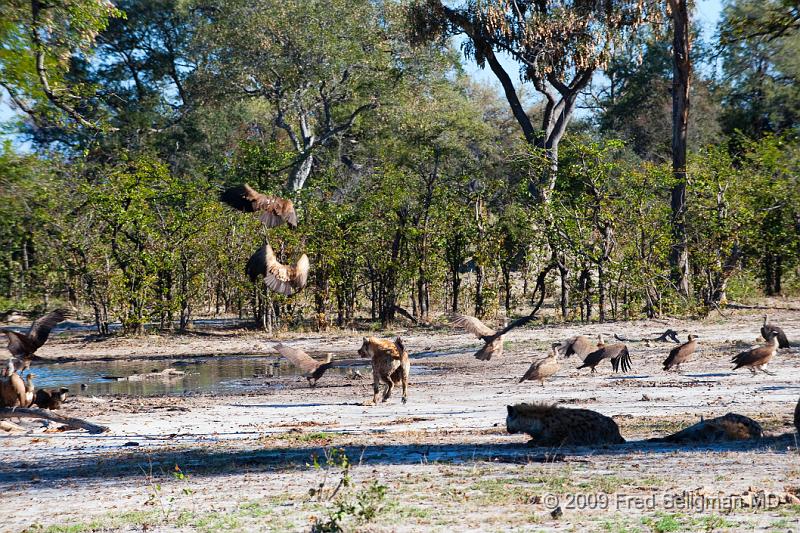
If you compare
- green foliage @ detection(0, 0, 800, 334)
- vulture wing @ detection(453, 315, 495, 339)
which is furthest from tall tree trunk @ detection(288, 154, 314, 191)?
vulture wing @ detection(453, 315, 495, 339)

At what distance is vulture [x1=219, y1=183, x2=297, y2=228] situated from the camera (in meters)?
12.0

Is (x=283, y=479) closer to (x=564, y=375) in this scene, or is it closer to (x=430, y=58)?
(x=564, y=375)

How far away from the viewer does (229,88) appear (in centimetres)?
3816

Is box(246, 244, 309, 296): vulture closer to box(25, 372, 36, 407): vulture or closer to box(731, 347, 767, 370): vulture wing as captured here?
box(25, 372, 36, 407): vulture

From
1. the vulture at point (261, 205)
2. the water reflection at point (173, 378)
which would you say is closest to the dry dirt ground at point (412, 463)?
the water reflection at point (173, 378)

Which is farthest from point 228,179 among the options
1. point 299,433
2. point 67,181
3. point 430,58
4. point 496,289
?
point 299,433

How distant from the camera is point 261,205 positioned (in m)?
12.1

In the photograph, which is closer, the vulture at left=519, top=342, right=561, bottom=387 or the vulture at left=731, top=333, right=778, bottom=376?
the vulture at left=731, top=333, right=778, bottom=376

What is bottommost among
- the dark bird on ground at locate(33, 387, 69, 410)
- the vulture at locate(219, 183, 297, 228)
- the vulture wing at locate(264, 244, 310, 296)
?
the dark bird on ground at locate(33, 387, 69, 410)

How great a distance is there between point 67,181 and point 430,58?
57.9ft

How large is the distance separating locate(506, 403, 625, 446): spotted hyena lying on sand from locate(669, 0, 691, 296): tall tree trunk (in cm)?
1568

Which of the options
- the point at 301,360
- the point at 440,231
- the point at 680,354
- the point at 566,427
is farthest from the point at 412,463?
the point at 440,231

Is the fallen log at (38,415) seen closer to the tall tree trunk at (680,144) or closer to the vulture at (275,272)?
the vulture at (275,272)

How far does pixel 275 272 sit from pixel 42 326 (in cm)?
462
